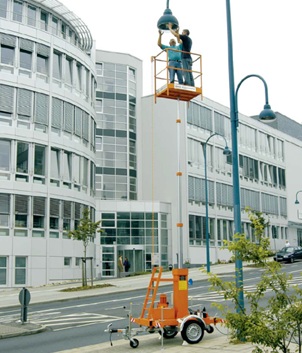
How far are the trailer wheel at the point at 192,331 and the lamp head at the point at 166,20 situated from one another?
6.27 metres

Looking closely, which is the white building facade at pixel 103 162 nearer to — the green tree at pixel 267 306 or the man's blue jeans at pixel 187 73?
the man's blue jeans at pixel 187 73

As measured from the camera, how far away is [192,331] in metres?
12.0

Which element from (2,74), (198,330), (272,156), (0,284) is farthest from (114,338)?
(272,156)

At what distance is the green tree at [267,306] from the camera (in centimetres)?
684

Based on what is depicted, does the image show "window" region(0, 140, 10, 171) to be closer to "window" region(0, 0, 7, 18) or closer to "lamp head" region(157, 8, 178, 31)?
"window" region(0, 0, 7, 18)

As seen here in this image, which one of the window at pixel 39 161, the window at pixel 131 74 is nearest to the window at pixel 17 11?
the window at pixel 39 161

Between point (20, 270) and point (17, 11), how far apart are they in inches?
645

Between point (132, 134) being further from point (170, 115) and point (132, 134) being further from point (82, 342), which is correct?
point (82, 342)

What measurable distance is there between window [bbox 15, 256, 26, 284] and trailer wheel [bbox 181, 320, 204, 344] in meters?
23.4

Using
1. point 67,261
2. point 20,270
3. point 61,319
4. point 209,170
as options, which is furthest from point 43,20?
point 61,319

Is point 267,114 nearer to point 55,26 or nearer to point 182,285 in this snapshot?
point 182,285

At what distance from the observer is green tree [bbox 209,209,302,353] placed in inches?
269

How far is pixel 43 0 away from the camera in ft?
124

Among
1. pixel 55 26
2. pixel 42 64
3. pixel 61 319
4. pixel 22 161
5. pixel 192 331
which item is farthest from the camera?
pixel 55 26
